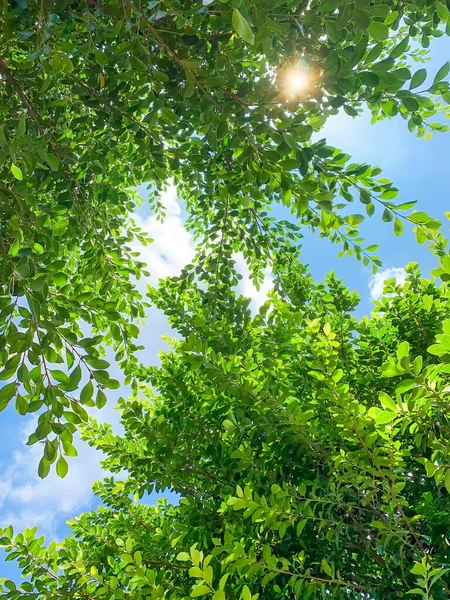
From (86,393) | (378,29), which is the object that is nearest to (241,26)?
(378,29)

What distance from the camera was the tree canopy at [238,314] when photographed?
145cm

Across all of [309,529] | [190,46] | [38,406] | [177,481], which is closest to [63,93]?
[190,46]

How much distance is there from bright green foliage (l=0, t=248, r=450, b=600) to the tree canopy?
2cm

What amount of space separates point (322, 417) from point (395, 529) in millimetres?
816

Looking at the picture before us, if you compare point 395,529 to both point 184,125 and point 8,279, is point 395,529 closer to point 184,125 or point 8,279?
point 8,279

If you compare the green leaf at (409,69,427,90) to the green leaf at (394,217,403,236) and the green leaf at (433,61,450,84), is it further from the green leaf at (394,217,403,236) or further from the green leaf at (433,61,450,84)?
the green leaf at (394,217,403,236)

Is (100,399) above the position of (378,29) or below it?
below

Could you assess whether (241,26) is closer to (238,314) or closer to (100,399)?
(100,399)

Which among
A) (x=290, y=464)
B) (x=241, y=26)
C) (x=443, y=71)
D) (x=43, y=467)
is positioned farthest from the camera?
(x=290, y=464)

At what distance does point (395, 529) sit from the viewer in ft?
6.61

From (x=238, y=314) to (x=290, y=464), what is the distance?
3.70 ft

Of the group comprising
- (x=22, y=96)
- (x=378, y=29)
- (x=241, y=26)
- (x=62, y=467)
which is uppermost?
(x=22, y=96)

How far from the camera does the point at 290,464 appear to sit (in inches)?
105

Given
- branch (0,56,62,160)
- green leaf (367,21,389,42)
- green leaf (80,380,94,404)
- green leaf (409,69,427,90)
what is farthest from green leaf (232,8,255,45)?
branch (0,56,62,160)
